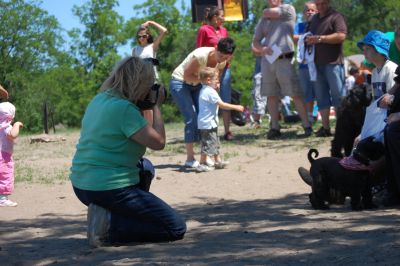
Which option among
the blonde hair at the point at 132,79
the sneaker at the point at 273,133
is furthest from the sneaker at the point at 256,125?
the blonde hair at the point at 132,79

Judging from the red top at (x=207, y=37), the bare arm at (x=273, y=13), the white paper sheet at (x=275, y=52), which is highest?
the bare arm at (x=273, y=13)

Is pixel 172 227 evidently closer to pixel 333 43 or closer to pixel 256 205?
pixel 256 205

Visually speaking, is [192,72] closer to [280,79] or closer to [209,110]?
[209,110]

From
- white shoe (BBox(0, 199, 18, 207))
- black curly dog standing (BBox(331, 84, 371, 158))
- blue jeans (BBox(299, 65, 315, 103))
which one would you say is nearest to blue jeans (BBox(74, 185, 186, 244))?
white shoe (BBox(0, 199, 18, 207))

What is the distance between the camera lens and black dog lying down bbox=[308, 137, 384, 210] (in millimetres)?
6039

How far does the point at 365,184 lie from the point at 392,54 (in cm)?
187

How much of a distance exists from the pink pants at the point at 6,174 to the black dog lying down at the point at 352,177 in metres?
3.21

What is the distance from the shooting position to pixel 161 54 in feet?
129

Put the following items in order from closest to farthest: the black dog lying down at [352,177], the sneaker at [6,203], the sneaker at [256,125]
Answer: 1. the black dog lying down at [352,177]
2. the sneaker at [6,203]
3. the sneaker at [256,125]

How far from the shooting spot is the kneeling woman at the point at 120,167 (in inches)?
201

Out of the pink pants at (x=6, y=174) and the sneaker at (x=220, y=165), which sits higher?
the pink pants at (x=6, y=174)

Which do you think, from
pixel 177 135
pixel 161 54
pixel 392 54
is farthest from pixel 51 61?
pixel 392 54

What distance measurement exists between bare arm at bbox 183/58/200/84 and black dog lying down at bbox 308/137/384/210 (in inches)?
123

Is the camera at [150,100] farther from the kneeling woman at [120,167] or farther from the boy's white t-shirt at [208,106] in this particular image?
the boy's white t-shirt at [208,106]
